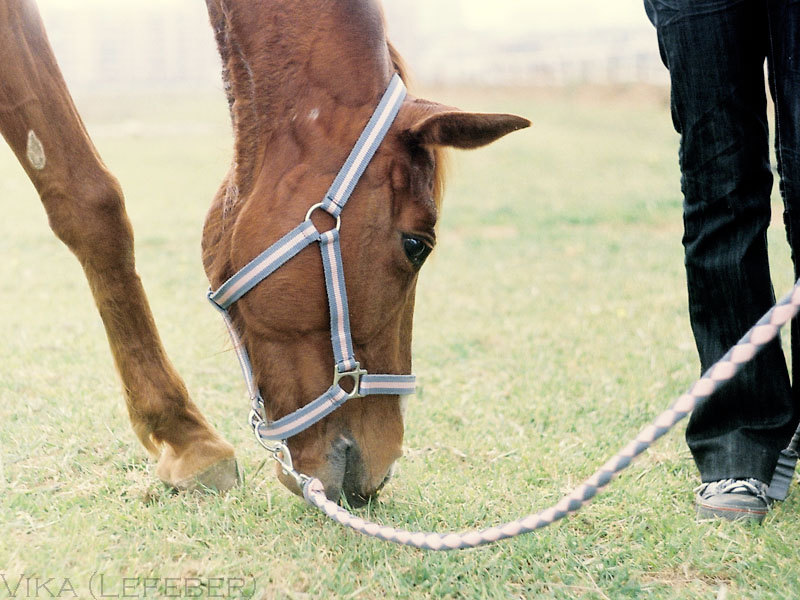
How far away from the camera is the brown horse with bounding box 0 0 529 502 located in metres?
1.92

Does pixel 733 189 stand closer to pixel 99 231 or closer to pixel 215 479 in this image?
pixel 215 479

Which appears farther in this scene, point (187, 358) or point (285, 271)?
point (187, 358)

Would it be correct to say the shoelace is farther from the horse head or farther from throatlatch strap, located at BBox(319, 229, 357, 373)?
throatlatch strap, located at BBox(319, 229, 357, 373)

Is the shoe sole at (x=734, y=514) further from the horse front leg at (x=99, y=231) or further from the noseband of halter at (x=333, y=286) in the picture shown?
the horse front leg at (x=99, y=231)

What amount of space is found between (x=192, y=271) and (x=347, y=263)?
418 cm

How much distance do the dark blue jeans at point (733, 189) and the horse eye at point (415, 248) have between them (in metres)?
0.90

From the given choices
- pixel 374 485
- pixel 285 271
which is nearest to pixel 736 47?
pixel 285 271

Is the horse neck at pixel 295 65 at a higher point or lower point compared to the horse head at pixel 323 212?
higher

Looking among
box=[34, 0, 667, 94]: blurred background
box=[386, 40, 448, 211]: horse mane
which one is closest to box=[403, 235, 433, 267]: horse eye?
box=[386, 40, 448, 211]: horse mane

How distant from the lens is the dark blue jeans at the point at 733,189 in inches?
85.0

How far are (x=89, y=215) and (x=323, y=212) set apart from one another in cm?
79

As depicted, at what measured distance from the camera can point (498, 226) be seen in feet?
25.8

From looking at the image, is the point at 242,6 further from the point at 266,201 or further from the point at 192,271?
the point at 192,271

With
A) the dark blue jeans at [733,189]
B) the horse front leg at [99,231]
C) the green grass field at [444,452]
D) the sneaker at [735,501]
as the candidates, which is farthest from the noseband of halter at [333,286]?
the sneaker at [735,501]
